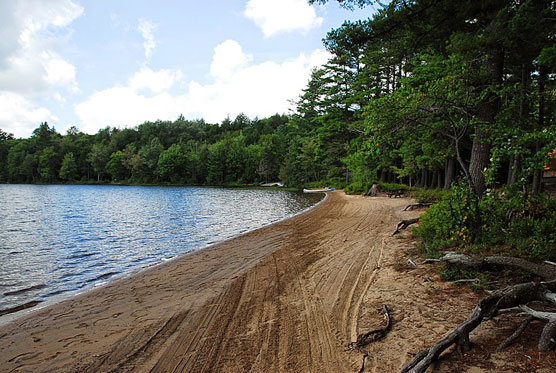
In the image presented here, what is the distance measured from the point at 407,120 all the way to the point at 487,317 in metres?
4.29

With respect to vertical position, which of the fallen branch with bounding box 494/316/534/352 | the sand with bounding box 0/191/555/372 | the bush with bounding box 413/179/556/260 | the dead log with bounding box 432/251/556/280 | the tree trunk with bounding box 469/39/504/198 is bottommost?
the sand with bounding box 0/191/555/372

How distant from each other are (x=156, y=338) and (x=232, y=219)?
13015 mm

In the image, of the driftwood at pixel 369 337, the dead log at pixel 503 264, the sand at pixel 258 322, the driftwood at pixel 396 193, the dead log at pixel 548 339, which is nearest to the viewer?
the dead log at pixel 548 339

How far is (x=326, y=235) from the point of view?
1029 centimetres

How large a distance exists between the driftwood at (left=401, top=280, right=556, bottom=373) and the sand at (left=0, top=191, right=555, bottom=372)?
0.15 m

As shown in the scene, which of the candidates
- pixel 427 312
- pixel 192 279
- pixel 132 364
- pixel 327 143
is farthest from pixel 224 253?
pixel 327 143

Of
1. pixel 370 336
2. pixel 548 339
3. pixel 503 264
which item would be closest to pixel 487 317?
pixel 548 339

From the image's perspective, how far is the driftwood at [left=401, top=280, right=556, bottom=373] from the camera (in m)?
2.73

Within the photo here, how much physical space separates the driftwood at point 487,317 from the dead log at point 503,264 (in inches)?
31.3

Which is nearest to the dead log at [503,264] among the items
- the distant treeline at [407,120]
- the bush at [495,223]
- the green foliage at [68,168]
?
the bush at [495,223]

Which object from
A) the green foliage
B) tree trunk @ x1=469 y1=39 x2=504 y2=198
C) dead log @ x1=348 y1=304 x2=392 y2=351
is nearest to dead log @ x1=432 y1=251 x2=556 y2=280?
dead log @ x1=348 y1=304 x2=392 y2=351

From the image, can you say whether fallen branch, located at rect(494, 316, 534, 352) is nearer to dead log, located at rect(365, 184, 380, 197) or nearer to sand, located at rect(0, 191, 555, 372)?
sand, located at rect(0, 191, 555, 372)

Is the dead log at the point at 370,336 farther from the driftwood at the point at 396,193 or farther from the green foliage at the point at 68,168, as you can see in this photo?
the green foliage at the point at 68,168

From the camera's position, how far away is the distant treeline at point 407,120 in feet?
20.7
